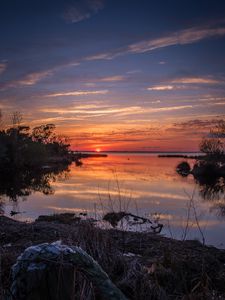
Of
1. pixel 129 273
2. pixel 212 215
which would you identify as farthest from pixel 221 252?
pixel 212 215

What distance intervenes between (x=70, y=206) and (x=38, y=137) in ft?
341

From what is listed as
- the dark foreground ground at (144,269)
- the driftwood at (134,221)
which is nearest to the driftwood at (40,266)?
the dark foreground ground at (144,269)

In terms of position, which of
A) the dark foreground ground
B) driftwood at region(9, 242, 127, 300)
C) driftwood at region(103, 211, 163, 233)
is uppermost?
driftwood at region(9, 242, 127, 300)

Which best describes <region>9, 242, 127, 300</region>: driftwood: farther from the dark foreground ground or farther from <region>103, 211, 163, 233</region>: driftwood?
<region>103, 211, 163, 233</region>: driftwood

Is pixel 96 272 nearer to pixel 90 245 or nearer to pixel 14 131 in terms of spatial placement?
pixel 90 245

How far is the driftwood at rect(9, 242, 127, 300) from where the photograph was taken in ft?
9.83

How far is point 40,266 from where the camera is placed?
3016mm

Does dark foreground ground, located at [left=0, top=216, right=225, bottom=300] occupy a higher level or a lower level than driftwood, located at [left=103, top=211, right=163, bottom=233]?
higher

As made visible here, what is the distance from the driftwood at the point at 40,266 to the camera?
3.00m

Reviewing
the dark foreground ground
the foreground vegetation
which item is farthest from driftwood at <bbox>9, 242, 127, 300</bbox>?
the foreground vegetation

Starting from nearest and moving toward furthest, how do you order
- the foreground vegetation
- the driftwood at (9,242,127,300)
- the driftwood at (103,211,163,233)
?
the driftwood at (9,242,127,300) → the driftwood at (103,211,163,233) → the foreground vegetation

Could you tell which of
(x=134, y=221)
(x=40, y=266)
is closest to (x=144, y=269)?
(x=40, y=266)

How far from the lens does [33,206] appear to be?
91.4 feet

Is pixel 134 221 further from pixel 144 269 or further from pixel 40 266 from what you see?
pixel 40 266
